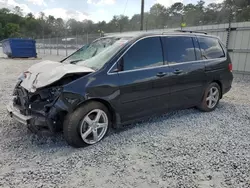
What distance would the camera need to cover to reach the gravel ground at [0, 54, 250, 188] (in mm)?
2387

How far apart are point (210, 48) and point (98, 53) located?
8.37ft

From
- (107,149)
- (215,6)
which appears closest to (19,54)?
(215,6)

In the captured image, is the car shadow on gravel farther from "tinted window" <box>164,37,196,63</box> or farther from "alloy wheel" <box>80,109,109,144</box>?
"tinted window" <box>164,37,196,63</box>

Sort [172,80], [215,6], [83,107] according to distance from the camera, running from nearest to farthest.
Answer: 1. [83,107]
2. [172,80]
3. [215,6]

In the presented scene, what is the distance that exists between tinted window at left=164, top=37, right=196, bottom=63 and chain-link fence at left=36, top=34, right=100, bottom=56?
44.1 ft

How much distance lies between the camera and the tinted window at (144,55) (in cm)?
336

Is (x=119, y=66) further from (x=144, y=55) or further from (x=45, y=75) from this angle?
(x=45, y=75)

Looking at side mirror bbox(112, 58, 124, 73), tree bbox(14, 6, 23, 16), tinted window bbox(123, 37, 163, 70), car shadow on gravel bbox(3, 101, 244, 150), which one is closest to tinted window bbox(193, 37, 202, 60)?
tinted window bbox(123, 37, 163, 70)

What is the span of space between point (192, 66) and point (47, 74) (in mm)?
2669

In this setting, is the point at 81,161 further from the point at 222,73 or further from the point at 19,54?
the point at 19,54

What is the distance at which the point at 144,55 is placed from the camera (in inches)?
138

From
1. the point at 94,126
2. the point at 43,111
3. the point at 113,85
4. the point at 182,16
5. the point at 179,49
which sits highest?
the point at 182,16

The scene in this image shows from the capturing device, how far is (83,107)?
2971 mm

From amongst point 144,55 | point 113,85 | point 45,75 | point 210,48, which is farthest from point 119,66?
point 210,48
